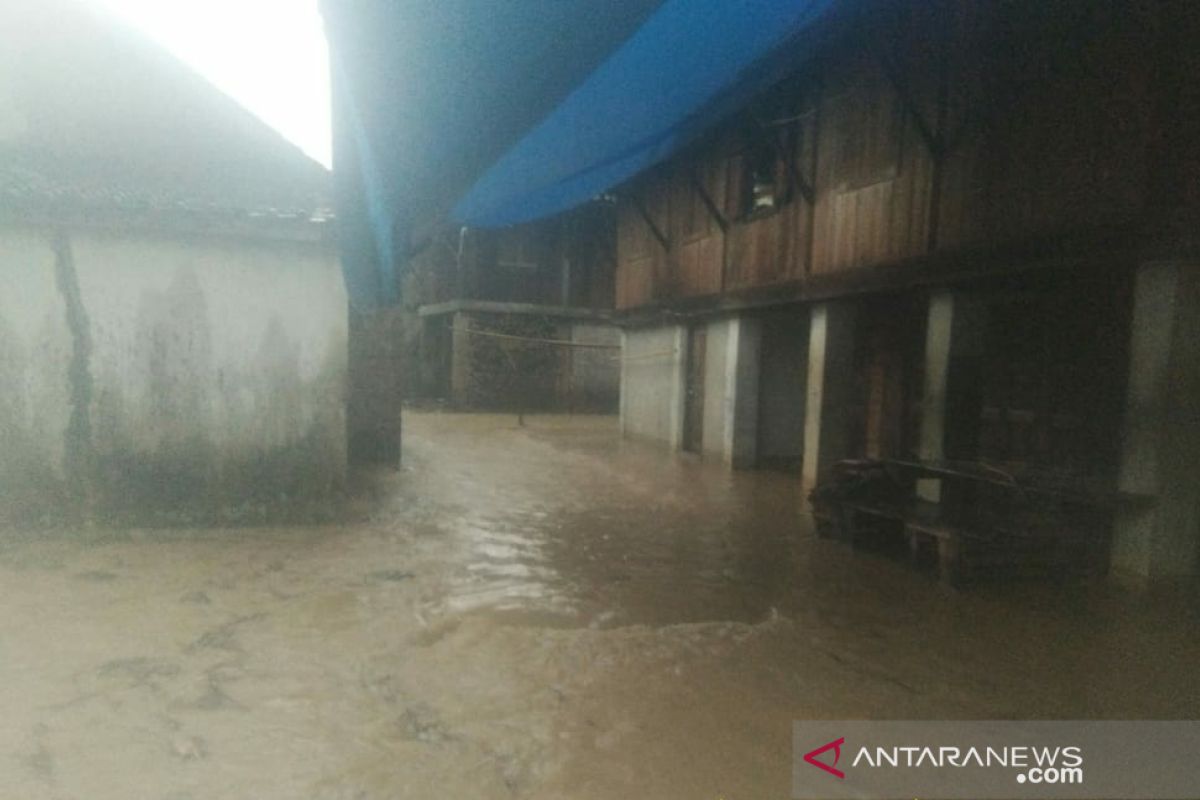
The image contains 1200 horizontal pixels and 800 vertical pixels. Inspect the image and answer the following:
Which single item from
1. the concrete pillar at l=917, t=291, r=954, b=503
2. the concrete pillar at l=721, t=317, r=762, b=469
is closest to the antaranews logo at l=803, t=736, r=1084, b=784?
the concrete pillar at l=917, t=291, r=954, b=503

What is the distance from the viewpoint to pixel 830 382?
9031 millimetres

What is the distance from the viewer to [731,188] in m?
10.9

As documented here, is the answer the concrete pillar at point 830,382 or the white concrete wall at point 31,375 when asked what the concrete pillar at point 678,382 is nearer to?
the concrete pillar at point 830,382

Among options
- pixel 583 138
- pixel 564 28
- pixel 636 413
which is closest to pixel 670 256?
pixel 636 413

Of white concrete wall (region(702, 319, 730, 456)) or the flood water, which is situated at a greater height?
white concrete wall (region(702, 319, 730, 456))

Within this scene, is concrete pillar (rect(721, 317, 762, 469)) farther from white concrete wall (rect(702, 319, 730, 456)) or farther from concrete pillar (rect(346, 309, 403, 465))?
concrete pillar (rect(346, 309, 403, 465))

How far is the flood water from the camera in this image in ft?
9.30

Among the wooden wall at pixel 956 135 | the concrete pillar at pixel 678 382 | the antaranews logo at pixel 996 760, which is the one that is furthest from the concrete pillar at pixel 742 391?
the antaranews logo at pixel 996 760

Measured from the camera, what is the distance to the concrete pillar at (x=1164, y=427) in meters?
4.95

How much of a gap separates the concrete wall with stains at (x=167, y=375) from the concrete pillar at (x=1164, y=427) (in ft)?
23.8

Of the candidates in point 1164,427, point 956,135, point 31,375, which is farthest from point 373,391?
point 1164,427

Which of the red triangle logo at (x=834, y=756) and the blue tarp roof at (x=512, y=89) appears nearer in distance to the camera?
the red triangle logo at (x=834, y=756)

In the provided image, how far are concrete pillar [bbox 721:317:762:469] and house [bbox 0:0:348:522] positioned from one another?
6.54 m

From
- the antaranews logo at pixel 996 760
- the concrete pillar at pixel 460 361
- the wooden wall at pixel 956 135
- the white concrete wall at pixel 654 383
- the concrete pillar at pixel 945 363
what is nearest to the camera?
the antaranews logo at pixel 996 760
